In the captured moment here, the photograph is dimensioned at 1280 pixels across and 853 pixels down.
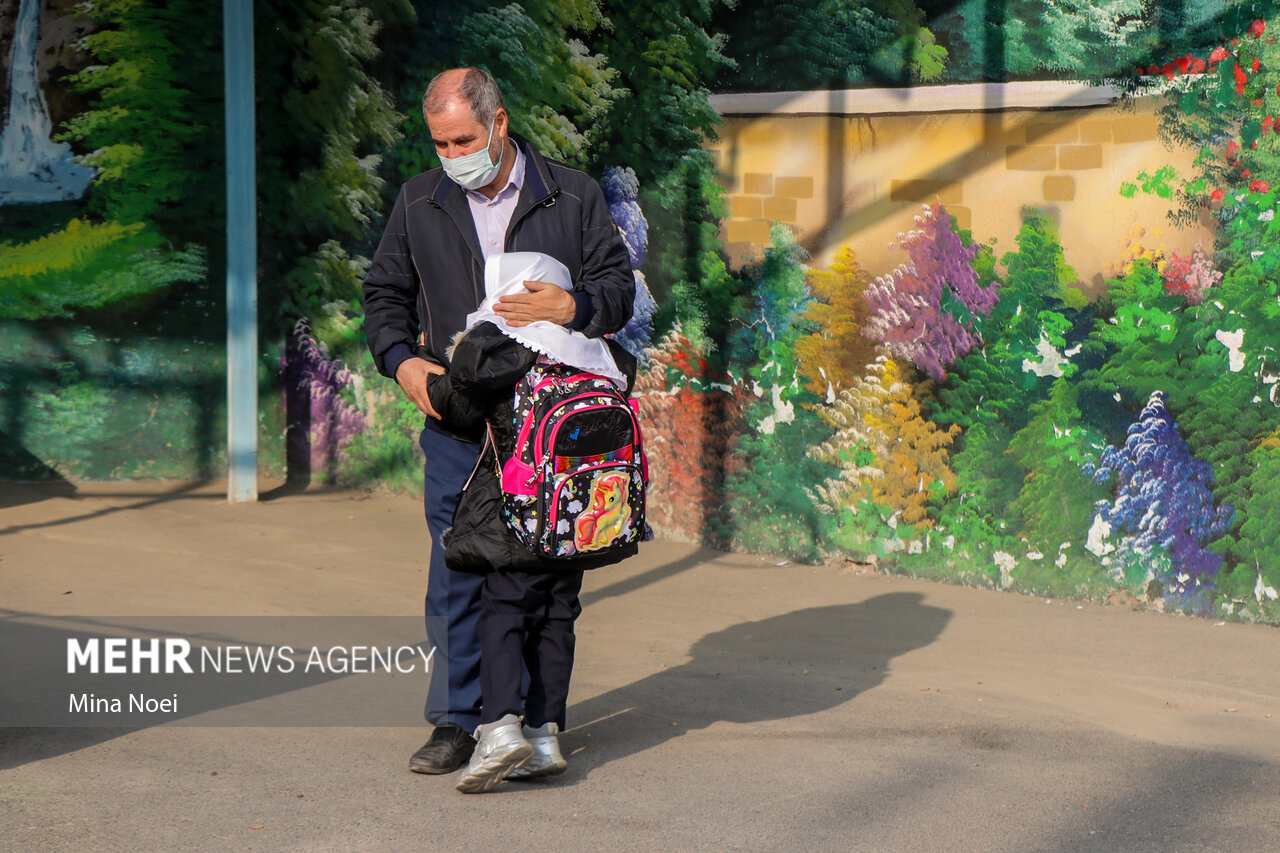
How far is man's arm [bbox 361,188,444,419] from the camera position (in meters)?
3.74

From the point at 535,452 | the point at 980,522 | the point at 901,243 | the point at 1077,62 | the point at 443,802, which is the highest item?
the point at 1077,62

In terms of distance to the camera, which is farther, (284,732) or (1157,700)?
(1157,700)

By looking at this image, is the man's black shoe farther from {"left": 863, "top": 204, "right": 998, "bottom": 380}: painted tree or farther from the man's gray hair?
{"left": 863, "top": 204, "right": 998, "bottom": 380}: painted tree

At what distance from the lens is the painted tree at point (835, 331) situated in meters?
6.33

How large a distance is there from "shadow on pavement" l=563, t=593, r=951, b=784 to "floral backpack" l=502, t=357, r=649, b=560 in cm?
76

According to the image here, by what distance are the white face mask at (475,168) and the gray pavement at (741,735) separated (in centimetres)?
156

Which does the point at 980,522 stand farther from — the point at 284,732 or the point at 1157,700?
the point at 284,732

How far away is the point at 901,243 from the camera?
20.2 feet

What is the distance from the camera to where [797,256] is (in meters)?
6.49

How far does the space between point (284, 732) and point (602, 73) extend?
4.02 m

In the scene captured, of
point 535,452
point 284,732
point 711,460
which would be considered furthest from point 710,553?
point 535,452

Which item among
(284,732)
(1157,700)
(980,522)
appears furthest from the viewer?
(980,522)

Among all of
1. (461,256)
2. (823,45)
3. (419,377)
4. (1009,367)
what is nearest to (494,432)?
(419,377)

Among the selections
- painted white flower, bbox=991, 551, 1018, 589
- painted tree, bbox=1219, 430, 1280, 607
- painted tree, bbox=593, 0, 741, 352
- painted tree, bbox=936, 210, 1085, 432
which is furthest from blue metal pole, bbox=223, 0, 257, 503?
painted tree, bbox=1219, 430, 1280, 607
